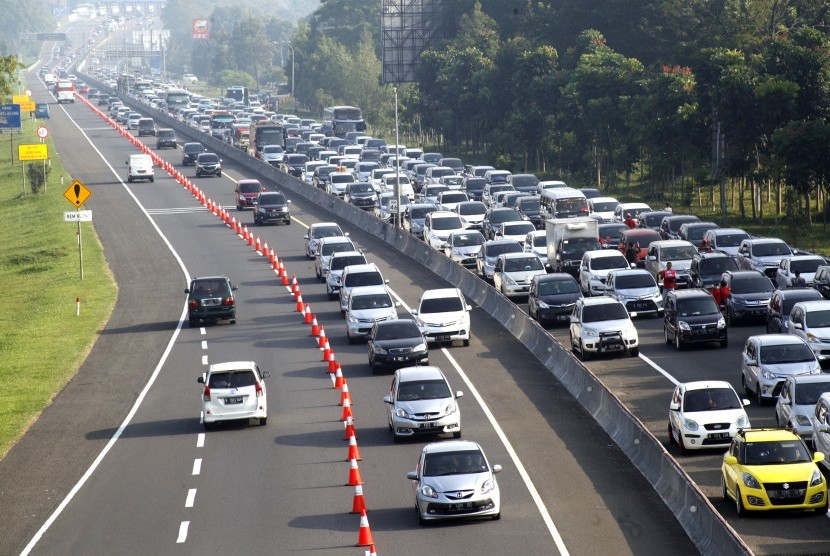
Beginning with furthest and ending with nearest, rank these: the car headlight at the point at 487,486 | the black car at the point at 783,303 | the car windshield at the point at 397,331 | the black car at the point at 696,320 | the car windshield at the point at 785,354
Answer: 1. the black car at the point at 696,320
2. the car windshield at the point at 397,331
3. the black car at the point at 783,303
4. the car windshield at the point at 785,354
5. the car headlight at the point at 487,486

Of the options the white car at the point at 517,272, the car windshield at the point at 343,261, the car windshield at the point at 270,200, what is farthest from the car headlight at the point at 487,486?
the car windshield at the point at 270,200

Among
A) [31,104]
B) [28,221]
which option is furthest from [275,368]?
[31,104]

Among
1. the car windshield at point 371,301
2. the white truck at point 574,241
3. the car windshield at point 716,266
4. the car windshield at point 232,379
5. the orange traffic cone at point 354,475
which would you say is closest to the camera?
→ the orange traffic cone at point 354,475

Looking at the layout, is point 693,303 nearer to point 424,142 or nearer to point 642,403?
point 642,403

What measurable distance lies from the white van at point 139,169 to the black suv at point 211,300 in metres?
52.4

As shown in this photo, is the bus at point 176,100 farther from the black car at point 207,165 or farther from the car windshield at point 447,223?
the car windshield at point 447,223

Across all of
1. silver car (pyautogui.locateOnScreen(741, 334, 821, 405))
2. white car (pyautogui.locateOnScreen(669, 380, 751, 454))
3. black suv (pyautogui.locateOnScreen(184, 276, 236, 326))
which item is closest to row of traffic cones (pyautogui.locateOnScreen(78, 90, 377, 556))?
black suv (pyautogui.locateOnScreen(184, 276, 236, 326))

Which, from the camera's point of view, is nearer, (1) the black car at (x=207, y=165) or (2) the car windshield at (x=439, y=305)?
(2) the car windshield at (x=439, y=305)

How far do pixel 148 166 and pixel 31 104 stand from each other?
67.1 meters

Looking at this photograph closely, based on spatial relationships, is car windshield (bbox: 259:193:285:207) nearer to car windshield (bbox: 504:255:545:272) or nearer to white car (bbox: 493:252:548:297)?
white car (bbox: 493:252:548:297)

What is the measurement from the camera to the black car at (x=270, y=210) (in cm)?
7981

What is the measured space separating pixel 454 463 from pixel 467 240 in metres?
36.1

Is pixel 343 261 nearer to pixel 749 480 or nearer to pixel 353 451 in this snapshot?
pixel 353 451

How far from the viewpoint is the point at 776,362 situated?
116 feet
